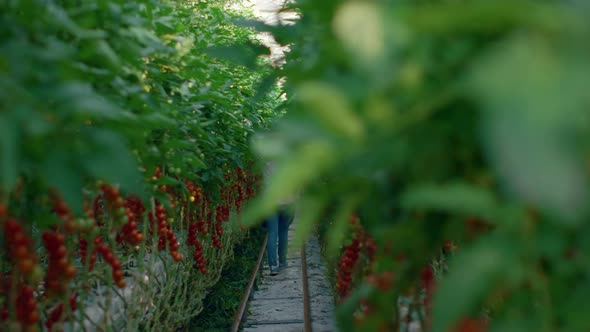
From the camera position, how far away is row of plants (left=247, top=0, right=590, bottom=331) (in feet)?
1.93

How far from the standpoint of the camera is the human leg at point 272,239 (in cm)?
958

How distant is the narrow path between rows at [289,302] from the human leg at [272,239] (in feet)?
0.80

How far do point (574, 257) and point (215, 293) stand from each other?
733 cm

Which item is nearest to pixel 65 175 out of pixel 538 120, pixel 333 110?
pixel 333 110

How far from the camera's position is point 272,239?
9695 mm

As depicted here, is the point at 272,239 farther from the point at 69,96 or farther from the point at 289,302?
the point at 69,96

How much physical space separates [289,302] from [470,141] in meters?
7.19

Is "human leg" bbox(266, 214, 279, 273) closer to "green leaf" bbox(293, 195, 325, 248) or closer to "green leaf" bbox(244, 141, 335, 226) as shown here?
"green leaf" bbox(293, 195, 325, 248)

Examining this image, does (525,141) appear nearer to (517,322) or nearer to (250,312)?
(517,322)

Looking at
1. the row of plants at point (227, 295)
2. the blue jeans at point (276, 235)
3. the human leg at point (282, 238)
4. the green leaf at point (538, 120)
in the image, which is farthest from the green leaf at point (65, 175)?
the human leg at point (282, 238)

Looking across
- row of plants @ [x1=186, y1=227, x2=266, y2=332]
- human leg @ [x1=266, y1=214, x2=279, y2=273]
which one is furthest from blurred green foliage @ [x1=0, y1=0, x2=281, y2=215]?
human leg @ [x1=266, y1=214, x2=279, y2=273]

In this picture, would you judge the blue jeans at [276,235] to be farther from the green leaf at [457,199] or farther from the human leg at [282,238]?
the green leaf at [457,199]

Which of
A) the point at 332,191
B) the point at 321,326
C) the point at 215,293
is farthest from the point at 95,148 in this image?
the point at 215,293

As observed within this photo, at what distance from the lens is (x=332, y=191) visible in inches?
38.8
